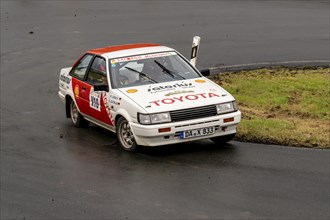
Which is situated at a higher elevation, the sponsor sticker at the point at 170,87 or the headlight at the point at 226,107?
the sponsor sticker at the point at 170,87

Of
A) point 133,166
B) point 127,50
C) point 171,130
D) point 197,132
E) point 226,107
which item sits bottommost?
point 133,166

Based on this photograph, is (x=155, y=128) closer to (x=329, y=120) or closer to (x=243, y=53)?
(x=329, y=120)

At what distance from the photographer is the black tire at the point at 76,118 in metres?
16.0

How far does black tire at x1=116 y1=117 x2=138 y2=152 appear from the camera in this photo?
45.6 ft

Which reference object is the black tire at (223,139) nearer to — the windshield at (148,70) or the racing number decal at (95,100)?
the windshield at (148,70)

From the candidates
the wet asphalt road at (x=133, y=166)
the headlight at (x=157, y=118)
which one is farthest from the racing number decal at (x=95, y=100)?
the headlight at (x=157, y=118)

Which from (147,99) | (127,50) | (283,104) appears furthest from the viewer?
(283,104)

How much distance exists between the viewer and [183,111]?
13484mm

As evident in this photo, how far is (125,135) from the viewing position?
1409 cm

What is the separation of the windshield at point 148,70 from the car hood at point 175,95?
10.4 inches

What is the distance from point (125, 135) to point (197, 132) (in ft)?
4.22

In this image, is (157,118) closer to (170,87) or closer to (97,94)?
(170,87)

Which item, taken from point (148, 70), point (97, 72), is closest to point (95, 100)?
point (97, 72)

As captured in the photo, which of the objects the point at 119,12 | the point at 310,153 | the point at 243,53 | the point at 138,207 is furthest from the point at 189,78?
the point at 119,12
